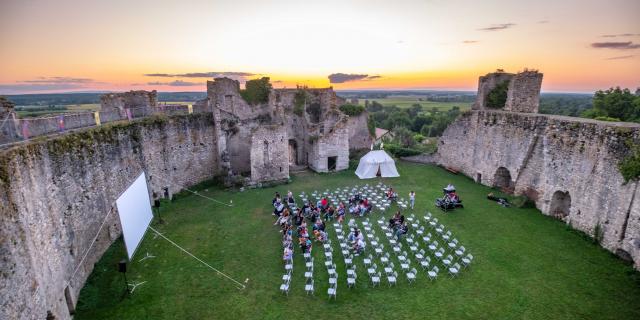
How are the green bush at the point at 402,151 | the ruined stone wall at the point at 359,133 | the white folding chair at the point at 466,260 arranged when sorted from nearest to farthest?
the white folding chair at the point at 466,260 < the green bush at the point at 402,151 < the ruined stone wall at the point at 359,133

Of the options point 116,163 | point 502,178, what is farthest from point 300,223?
point 502,178

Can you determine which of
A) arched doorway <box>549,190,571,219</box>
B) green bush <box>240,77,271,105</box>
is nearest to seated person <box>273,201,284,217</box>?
green bush <box>240,77,271,105</box>

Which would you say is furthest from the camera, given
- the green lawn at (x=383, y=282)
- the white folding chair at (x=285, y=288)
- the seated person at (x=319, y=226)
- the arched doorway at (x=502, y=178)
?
the arched doorway at (x=502, y=178)

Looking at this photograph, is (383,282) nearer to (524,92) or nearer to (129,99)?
(524,92)

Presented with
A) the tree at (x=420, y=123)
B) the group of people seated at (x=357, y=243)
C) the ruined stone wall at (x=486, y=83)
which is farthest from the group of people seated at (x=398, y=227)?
the tree at (x=420, y=123)

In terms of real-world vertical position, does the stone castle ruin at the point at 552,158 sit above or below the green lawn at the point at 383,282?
above

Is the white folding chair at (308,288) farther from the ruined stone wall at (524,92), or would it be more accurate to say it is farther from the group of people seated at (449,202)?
the ruined stone wall at (524,92)

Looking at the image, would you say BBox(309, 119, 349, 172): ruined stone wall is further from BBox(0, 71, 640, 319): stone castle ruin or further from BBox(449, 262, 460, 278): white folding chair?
BBox(449, 262, 460, 278): white folding chair

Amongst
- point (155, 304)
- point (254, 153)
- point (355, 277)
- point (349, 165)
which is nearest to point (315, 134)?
point (349, 165)
